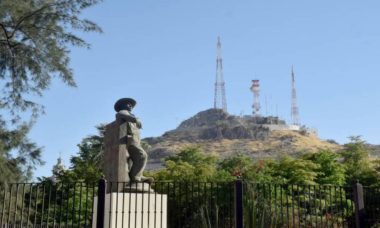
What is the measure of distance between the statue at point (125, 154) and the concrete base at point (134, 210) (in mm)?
399

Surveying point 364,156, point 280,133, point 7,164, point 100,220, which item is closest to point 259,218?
point 100,220

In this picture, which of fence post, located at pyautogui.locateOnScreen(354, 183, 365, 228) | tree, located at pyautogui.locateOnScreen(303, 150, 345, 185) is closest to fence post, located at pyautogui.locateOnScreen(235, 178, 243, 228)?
fence post, located at pyautogui.locateOnScreen(354, 183, 365, 228)

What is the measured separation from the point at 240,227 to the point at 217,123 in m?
138

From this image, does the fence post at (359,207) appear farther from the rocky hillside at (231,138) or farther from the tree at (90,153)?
the rocky hillside at (231,138)

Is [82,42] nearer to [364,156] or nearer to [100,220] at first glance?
[100,220]

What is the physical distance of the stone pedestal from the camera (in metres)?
10.4

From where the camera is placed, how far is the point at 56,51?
15328mm

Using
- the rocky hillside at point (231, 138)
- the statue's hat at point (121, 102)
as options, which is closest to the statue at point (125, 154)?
the statue's hat at point (121, 102)

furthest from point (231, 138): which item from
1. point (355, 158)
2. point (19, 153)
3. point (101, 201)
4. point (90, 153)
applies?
point (101, 201)

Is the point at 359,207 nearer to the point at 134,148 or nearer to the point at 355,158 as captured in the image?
the point at 134,148

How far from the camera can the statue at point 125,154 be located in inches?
409

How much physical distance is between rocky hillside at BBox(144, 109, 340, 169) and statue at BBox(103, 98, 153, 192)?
9814 centimetres

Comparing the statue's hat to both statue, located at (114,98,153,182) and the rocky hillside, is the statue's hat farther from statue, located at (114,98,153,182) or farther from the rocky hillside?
the rocky hillside

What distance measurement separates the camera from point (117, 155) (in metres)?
10.5
